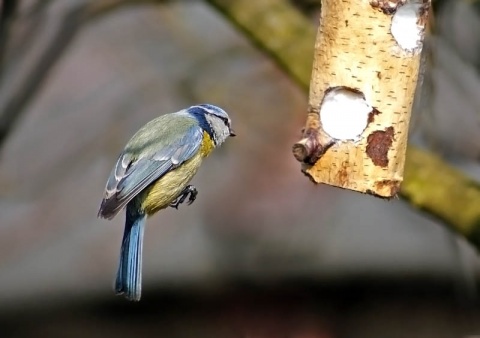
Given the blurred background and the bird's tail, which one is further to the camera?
the blurred background

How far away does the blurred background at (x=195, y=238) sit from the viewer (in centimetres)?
356

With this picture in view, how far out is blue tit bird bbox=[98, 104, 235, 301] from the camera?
1172 mm

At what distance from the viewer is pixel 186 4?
10.6 ft

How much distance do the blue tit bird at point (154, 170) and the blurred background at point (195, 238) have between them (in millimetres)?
2071

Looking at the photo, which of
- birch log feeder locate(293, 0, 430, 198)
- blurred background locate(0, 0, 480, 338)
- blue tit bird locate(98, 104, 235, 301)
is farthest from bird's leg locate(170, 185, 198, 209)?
blurred background locate(0, 0, 480, 338)

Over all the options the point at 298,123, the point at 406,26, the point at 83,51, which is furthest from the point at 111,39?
the point at 406,26

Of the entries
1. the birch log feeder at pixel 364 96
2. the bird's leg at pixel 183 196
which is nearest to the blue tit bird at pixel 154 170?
the bird's leg at pixel 183 196

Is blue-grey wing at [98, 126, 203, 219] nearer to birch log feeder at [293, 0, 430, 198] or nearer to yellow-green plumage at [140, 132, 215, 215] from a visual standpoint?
yellow-green plumage at [140, 132, 215, 215]

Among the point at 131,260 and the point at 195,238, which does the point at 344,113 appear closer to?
the point at 131,260

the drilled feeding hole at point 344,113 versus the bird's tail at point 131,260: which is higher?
the drilled feeding hole at point 344,113

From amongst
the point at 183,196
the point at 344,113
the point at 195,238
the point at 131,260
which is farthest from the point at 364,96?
the point at 195,238

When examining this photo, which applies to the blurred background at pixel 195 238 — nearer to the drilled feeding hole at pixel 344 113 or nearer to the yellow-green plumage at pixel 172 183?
the drilled feeding hole at pixel 344 113

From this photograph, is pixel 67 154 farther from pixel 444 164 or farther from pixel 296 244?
pixel 444 164

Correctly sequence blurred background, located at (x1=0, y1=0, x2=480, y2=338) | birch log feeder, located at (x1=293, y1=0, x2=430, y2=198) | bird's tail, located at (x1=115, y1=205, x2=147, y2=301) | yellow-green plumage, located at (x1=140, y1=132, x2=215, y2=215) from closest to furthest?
bird's tail, located at (x1=115, y1=205, x2=147, y2=301) < yellow-green plumage, located at (x1=140, y1=132, x2=215, y2=215) < birch log feeder, located at (x1=293, y1=0, x2=430, y2=198) < blurred background, located at (x1=0, y1=0, x2=480, y2=338)
